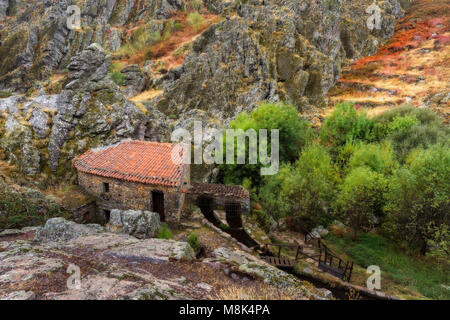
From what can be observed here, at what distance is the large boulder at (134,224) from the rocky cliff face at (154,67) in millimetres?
7188

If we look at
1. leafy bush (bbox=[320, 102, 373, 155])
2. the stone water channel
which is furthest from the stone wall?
leafy bush (bbox=[320, 102, 373, 155])

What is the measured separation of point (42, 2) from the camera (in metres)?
69.6

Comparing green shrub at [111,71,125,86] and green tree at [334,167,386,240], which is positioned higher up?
green shrub at [111,71,125,86]

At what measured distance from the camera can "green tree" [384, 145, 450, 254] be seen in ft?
46.7

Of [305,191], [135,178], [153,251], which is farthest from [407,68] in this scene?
[153,251]

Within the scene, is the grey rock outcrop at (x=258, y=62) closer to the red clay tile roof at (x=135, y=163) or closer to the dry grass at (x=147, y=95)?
the dry grass at (x=147, y=95)

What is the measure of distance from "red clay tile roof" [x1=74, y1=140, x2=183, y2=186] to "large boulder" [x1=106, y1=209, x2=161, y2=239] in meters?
2.19

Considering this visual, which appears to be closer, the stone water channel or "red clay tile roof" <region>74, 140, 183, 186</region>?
the stone water channel

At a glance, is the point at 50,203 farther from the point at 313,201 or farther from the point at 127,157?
the point at 313,201

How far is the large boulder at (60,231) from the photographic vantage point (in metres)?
10.6

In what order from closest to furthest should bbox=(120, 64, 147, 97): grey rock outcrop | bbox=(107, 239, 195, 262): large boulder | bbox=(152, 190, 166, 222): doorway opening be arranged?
bbox=(107, 239, 195, 262): large boulder, bbox=(152, 190, 166, 222): doorway opening, bbox=(120, 64, 147, 97): grey rock outcrop

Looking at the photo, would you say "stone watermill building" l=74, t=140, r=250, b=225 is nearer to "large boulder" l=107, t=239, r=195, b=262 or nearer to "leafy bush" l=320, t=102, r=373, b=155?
"large boulder" l=107, t=239, r=195, b=262

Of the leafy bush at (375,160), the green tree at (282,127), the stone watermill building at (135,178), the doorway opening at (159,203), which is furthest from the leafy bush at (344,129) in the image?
the doorway opening at (159,203)

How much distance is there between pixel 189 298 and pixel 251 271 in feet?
9.97
